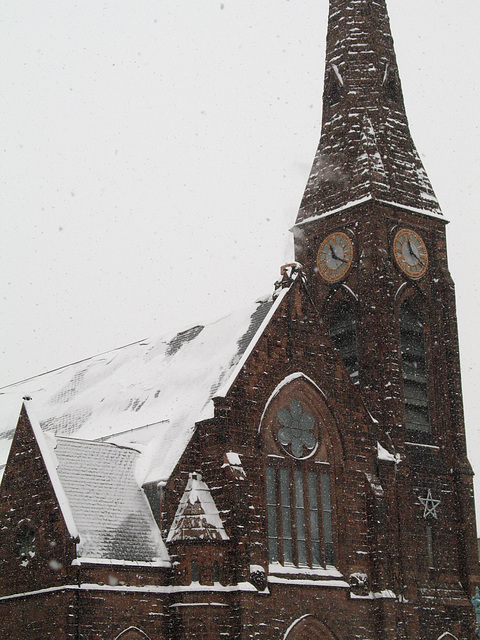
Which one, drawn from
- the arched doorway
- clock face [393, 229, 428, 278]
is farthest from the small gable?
clock face [393, 229, 428, 278]

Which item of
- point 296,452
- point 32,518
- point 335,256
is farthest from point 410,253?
point 32,518

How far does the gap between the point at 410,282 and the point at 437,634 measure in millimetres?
14094

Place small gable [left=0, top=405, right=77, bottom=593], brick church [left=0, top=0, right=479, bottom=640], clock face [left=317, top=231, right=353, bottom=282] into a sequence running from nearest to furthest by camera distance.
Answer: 1. small gable [left=0, top=405, right=77, bottom=593]
2. brick church [left=0, top=0, right=479, bottom=640]
3. clock face [left=317, top=231, right=353, bottom=282]

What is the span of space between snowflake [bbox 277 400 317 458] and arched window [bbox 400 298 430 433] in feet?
29.6

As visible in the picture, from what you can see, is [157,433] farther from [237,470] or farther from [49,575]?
[49,575]

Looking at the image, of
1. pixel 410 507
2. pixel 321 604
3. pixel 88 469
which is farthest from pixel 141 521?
pixel 410 507

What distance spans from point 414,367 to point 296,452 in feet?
37.8

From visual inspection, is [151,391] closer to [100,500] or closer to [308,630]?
[100,500]

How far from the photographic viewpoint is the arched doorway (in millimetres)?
38062

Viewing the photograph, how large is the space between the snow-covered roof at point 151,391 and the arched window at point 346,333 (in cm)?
705

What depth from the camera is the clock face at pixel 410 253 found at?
50844mm

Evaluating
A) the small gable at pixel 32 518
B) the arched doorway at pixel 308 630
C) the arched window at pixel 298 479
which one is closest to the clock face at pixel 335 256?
the arched window at pixel 298 479

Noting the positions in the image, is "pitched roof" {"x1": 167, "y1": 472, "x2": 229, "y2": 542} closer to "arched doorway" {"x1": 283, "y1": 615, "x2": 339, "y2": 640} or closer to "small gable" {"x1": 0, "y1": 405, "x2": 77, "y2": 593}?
"small gable" {"x1": 0, "y1": 405, "x2": 77, "y2": 593}

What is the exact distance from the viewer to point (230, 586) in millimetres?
36938
